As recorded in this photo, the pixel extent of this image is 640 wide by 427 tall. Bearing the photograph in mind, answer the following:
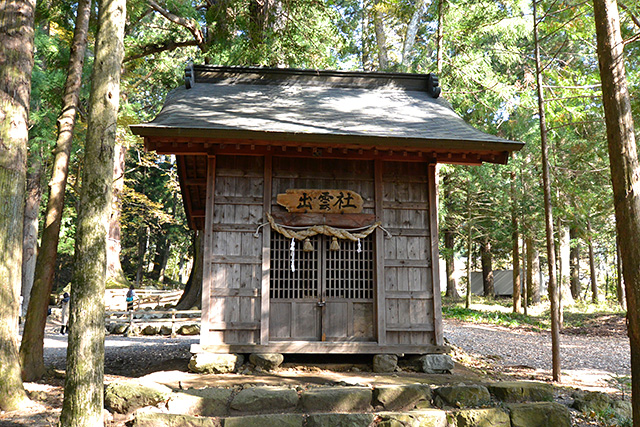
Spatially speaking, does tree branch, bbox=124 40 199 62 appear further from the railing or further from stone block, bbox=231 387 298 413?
stone block, bbox=231 387 298 413

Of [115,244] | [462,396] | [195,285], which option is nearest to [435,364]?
[462,396]

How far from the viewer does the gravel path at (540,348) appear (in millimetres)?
10125

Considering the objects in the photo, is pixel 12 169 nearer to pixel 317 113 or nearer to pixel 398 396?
pixel 317 113

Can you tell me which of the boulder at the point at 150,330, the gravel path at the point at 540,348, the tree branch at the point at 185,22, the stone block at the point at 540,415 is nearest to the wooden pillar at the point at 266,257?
the stone block at the point at 540,415

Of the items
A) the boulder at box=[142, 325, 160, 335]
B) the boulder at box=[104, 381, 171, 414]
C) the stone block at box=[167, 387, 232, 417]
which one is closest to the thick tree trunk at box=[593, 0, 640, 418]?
the stone block at box=[167, 387, 232, 417]

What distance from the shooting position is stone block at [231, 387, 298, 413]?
5695 millimetres

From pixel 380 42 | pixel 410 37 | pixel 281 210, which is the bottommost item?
pixel 281 210

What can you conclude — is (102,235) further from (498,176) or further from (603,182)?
(603,182)

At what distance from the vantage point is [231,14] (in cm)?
1137

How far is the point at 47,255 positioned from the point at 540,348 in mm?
11725

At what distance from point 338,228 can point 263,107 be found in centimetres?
278

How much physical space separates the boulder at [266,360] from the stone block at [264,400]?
1.32 m

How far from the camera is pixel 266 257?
7520 millimetres

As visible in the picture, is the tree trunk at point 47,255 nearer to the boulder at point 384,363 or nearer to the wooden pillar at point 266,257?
the wooden pillar at point 266,257
